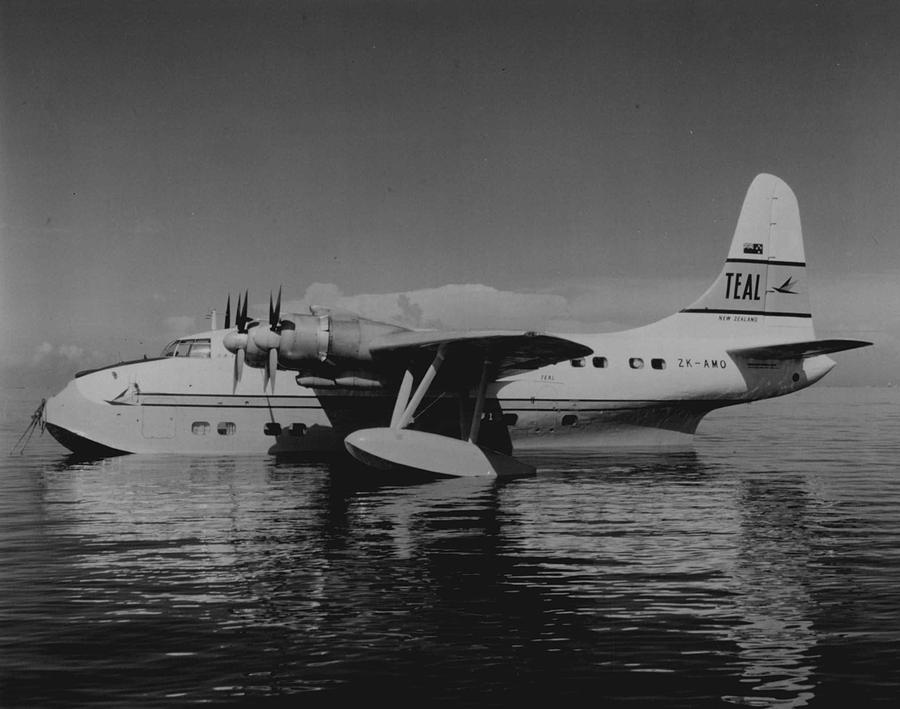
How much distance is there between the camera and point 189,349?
21578 mm

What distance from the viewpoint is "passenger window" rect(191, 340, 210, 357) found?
21438mm

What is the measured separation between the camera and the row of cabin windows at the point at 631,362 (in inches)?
894

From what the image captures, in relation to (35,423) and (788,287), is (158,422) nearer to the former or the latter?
(35,423)

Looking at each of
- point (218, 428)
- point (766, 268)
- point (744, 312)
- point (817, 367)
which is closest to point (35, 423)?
point (218, 428)

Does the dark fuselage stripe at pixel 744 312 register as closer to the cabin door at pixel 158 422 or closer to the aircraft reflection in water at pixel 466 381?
the aircraft reflection in water at pixel 466 381

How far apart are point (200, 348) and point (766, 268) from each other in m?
16.2

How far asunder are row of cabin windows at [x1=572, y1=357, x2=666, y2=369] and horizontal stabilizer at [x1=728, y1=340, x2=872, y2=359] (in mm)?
2154

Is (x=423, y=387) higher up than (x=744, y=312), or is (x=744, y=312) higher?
(x=744, y=312)

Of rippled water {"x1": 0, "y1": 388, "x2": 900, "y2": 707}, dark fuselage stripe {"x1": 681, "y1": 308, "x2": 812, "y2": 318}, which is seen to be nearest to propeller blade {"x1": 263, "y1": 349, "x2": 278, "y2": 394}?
rippled water {"x1": 0, "y1": 388, "x2": 900, "y2": 707}

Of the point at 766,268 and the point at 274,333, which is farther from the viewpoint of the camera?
the point at 766,268

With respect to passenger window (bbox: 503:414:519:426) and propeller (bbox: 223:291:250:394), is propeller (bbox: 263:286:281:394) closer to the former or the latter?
propeller (bbox: 223:291:250:394)

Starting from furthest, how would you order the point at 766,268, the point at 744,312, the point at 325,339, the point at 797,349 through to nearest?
the point at 766,268 → the point at 744,312 → the point at 797,349 → the point at 325,339

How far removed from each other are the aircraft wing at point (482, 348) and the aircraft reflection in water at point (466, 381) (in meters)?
0.06

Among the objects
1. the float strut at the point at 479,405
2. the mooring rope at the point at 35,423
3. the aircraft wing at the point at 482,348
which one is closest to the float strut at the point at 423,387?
the aircraft wing at the point at 482,348
